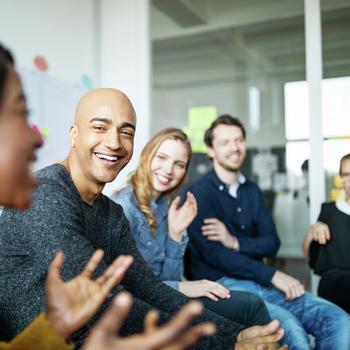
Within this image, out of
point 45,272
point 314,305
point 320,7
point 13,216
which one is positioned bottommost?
point 314,305

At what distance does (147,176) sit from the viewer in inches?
75.4

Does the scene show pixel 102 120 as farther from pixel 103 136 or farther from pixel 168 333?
pixel 168 333

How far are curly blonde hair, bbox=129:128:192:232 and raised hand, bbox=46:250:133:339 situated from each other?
1055 millimetres

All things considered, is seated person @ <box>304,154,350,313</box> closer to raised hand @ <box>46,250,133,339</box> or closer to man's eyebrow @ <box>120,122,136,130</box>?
man's eyebrow @ <box>120,122,136,130</box>

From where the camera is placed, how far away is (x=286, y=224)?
3930 millimetres

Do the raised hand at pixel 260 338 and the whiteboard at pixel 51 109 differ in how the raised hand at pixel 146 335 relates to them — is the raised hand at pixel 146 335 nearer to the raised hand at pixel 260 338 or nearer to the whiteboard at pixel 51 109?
the raised hand at pixel 260 338

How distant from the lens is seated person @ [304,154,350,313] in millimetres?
2021

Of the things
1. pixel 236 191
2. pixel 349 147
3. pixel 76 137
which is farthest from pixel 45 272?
pixel 349 147

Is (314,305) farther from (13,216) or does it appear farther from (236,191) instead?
(13,216)

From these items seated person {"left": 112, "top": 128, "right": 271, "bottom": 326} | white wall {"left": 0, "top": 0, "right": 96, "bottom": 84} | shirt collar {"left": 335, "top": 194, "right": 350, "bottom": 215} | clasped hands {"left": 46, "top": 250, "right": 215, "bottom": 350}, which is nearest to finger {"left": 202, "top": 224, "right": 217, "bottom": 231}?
seated person {"left": 112, "top": 128, "right": 271, "bottom": 326}

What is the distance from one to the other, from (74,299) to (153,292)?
1.98 feet

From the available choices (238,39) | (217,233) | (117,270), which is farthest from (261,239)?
(238,39)

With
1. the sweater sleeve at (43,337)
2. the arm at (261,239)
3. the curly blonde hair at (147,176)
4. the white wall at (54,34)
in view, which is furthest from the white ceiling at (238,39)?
the sweater sleeve at (43,337)

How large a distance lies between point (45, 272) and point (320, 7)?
2.49 m
